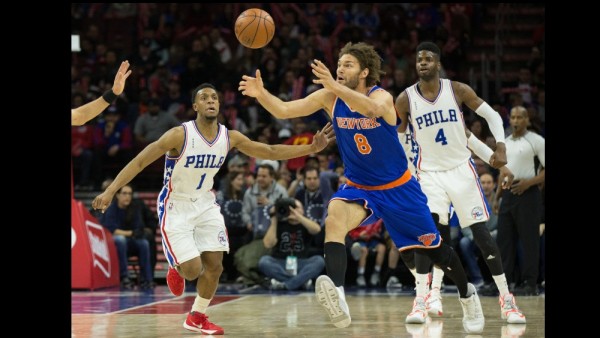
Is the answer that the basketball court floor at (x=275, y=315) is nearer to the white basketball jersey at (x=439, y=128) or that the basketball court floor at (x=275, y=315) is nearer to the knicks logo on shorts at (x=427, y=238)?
the knicks logo on shorts at (x=427, y=238)

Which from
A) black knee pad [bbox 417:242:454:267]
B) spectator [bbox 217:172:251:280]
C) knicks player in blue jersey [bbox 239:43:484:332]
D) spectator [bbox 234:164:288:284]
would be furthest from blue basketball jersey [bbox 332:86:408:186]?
spectator [bbox 217:172:251:280]

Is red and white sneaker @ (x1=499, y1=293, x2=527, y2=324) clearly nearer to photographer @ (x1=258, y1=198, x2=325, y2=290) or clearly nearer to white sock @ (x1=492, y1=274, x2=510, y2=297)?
white sock @ (x1=492, y1=274, x2=510, y2=297)

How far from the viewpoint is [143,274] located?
41.9 feet

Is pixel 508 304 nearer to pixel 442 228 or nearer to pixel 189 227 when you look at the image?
pixel 442 228

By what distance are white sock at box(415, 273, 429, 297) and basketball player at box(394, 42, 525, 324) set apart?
15 millimetres

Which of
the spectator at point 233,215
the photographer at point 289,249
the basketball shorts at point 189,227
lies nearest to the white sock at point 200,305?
the basketball shorts at point 189,227

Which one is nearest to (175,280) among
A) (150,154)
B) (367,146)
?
(150,154)

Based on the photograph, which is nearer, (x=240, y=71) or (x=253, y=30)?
(x=253, y=30)

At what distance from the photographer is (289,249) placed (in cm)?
1222

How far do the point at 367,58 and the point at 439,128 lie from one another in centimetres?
151

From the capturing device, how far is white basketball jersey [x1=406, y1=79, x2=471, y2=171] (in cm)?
806

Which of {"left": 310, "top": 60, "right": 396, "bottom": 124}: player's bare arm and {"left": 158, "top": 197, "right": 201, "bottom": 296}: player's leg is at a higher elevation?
{"left": 310, "top": 60, "right": 396, "bottom": 124}: player's bare arm
